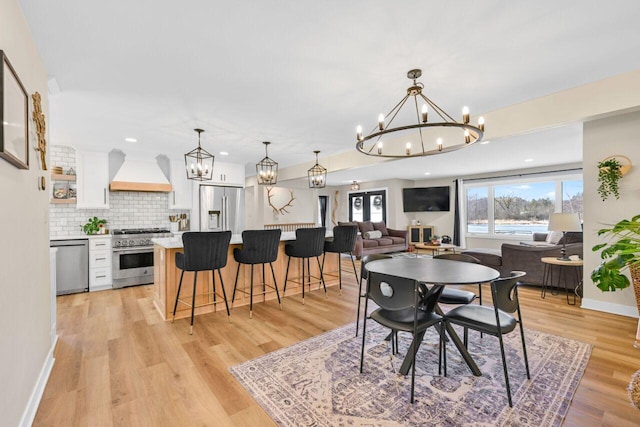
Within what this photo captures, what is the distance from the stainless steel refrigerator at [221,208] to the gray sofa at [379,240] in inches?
109

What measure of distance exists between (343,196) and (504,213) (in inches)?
215

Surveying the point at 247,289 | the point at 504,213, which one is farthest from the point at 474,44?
the point at 504,213

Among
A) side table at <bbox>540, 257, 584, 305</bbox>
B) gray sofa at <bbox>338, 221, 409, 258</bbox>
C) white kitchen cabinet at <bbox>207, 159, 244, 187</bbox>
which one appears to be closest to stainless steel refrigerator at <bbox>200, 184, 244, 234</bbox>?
white kitchen cabinet at <bbox>207, 159, 244, 187</bbox>

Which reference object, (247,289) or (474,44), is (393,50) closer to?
(474,44)

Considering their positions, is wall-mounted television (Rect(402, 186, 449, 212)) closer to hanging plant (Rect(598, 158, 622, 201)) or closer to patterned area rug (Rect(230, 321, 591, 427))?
hanging plant (Rect(598, 158, 622, 201))

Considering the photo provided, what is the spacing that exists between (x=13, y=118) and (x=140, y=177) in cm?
443

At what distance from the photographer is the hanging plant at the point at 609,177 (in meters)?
3.22

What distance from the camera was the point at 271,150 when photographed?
17.8 feet

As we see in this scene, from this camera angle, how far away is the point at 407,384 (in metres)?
2.08

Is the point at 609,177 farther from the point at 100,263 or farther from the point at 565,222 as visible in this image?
the point at 100,263

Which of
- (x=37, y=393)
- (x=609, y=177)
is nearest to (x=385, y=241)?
(x=609, y=177)

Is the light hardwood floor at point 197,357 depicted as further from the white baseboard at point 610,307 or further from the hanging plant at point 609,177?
the hanging plant at point 609,177

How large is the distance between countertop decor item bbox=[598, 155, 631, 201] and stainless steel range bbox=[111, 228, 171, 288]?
6.49 m

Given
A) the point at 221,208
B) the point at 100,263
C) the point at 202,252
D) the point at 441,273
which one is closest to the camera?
the point at 441,273
